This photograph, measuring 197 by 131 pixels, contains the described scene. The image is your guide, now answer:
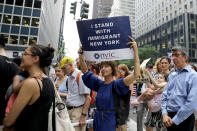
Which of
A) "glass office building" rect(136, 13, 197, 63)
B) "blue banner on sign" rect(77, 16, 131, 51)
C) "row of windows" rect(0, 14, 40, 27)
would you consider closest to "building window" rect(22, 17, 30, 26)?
"row of windows" rect(0, 14, 40, 27)

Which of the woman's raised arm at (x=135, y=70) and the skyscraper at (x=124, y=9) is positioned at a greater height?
the skyscraper at (x=124, y=9)

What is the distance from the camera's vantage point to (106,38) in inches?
101

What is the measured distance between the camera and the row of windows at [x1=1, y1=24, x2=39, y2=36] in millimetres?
28763

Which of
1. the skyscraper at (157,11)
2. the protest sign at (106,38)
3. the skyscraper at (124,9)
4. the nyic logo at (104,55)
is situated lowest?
the nyic logo at (104,55)

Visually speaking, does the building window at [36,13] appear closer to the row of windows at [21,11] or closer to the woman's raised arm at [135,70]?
the row of windows at [21,11]

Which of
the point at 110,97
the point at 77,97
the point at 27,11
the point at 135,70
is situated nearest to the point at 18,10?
the point at 27,11

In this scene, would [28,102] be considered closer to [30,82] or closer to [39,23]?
[30,82]

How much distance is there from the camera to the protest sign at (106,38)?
7.99ft

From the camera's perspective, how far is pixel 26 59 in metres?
1.84

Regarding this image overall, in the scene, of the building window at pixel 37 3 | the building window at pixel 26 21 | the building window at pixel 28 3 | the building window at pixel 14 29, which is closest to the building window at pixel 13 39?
the building window at pixel 14 29

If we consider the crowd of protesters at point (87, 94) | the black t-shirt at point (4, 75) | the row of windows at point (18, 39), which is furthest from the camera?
the row of windows at point (18, 39)

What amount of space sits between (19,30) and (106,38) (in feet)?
103

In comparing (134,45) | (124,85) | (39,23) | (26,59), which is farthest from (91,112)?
(39,23)

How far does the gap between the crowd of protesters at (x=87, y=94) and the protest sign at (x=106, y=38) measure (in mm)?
146
